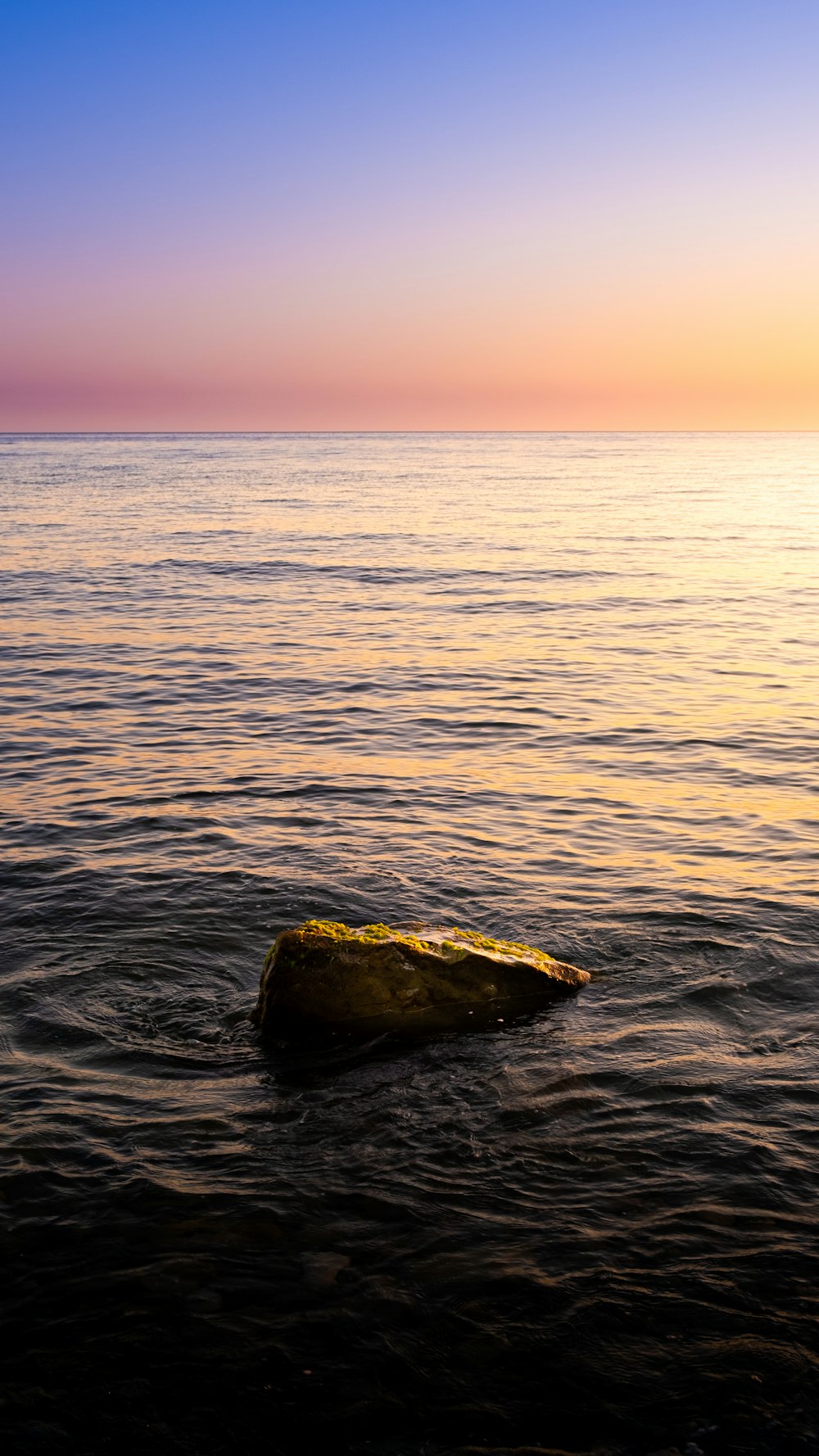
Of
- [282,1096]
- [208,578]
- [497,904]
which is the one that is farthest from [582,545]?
[282,1096]

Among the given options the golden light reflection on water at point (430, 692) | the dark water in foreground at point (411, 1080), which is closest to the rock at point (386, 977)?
the dark water in foreground at point (411, 1080)

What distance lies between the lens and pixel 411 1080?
8453 millimetres

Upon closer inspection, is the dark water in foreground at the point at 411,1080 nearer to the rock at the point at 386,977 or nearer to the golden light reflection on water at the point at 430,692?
the golden light reflection on water at the point at 430,692

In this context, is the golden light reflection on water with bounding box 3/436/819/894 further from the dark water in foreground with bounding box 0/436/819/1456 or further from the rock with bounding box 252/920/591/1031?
the rock with bounding box 252/920/591/1031

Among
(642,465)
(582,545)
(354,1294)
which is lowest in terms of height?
(354,1294)

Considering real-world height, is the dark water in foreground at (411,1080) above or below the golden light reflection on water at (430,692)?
below

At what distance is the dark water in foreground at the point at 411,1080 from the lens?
5.71m

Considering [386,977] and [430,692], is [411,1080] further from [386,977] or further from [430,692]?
[430,692]

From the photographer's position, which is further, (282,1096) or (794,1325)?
(282,1096)

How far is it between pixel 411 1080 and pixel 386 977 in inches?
42.0

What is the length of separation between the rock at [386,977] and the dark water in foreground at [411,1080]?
0.33 m

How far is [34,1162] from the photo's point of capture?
7.40 m

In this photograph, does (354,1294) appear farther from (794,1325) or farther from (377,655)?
(377,655)

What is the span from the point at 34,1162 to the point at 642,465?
153 m
